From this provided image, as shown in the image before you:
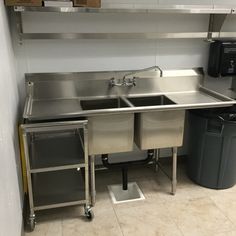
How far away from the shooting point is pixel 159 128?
7.06 feet

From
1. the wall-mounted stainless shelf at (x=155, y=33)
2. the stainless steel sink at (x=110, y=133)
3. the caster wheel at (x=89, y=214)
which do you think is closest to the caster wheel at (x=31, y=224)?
the caster wheel at (x=89, y=214)

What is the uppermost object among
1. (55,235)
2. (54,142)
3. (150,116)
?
(150,116)

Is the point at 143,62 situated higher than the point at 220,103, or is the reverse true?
Result: the point at 143,62

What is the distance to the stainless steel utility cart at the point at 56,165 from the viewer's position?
1861 millimetres

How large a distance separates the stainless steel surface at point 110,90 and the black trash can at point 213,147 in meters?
0.15

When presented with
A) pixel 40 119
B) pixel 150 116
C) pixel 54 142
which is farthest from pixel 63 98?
pixel 150 116

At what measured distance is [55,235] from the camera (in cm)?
194

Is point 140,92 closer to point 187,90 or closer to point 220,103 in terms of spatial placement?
point 187,90

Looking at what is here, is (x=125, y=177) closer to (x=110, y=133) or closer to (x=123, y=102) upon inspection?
(x=110, y=133)

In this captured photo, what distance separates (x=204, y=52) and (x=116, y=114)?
1.18 metres

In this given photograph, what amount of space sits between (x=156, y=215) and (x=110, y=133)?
2.40 feet

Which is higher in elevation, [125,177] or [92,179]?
[92,179]

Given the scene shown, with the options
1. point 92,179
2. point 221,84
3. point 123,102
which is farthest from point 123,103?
point 221,84

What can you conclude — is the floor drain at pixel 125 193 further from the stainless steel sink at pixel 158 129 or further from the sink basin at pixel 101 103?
the sink basin at pixel 101 103
